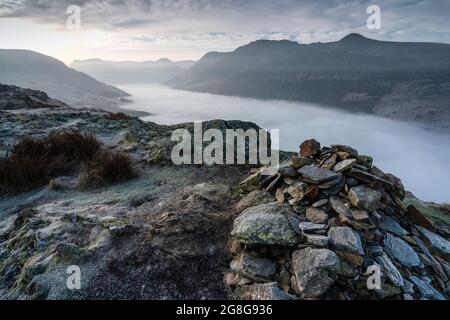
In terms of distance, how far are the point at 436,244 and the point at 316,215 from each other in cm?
319

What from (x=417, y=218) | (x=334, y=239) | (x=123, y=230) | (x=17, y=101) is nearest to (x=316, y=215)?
(x=334, y=239)

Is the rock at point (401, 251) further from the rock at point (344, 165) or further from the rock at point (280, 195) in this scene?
the rock at point (280, 195)

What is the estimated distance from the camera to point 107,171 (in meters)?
9.92

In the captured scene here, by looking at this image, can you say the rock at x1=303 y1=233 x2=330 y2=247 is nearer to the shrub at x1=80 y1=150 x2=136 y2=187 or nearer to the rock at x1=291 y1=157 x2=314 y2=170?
the rock at x1=291 y1=157 x2=314 y2=170

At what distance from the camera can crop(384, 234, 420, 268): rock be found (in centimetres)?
541

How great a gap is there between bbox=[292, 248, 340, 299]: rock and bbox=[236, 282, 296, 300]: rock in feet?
0.88

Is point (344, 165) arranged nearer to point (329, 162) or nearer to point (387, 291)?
point (329, 162)

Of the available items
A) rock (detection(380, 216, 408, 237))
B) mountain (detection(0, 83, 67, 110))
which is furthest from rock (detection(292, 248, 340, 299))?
mountain (detection(0, 83, 67, 110))

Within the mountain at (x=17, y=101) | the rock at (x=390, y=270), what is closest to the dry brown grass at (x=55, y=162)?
the rock at (x=390, y=270)

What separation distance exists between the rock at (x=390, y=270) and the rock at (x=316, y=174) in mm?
1874

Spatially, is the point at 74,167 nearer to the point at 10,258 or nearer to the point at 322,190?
the point at 10,258

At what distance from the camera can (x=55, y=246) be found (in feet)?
18.6
